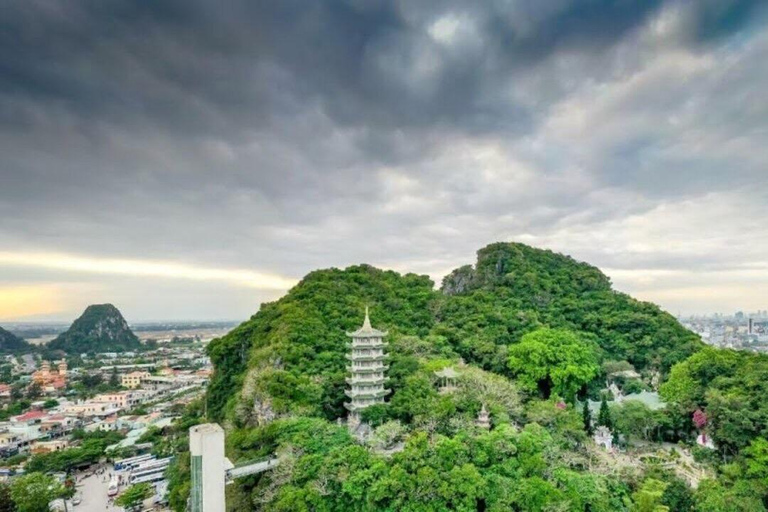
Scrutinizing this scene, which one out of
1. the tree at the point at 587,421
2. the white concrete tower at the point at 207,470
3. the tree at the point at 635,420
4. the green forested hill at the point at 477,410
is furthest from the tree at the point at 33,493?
the tree at the point at 635,420

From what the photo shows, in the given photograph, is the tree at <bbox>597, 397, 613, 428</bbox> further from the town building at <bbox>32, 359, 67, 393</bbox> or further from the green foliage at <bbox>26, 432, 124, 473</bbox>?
the town building at <bbox>32, 359, 67, 393</bbox>

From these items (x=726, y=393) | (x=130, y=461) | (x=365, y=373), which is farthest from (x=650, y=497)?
(x=130, y=461)

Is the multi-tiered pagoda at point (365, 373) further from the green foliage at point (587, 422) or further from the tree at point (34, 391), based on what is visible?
the tree at point (34, 391)

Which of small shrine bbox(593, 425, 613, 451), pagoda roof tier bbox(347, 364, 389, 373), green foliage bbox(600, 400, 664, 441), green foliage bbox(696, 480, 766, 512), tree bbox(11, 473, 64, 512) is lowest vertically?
tree bbox(11, 473, 64, 512)

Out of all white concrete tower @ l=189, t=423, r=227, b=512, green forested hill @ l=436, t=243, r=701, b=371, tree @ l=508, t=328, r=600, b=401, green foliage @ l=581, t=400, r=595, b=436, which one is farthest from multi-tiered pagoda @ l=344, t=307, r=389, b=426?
green foliage @ l=581, t=400, r=595, b=436

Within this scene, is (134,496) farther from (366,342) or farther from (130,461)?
(366,342)

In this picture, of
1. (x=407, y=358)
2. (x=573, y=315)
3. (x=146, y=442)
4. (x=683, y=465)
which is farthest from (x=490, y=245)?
(x=146, y=442)

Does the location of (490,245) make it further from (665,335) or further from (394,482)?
(394,482)
